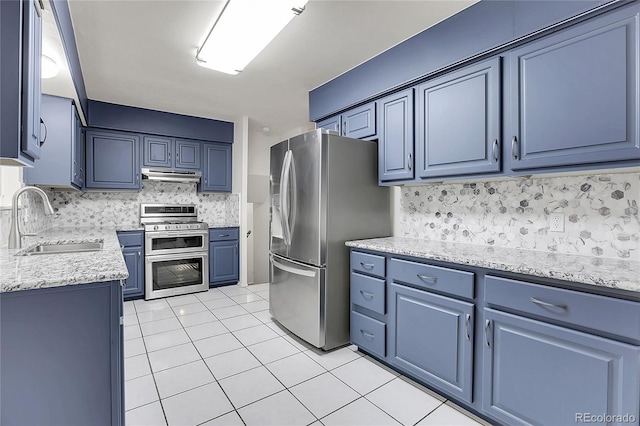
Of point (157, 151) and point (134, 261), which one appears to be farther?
point (157, 151)

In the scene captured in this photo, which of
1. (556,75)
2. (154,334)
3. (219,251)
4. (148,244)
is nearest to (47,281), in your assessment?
(154,334)

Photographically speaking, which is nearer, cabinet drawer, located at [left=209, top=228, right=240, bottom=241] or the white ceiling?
the white ceiling

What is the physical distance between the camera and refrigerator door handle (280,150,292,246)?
2.73 meters

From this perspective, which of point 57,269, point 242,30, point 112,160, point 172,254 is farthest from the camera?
point 172,254

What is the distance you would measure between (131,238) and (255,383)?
8.94 ft

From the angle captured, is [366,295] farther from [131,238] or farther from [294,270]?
[131,238]

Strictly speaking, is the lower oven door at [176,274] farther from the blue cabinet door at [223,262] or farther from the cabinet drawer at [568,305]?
the cabinet drawer at [568,305]

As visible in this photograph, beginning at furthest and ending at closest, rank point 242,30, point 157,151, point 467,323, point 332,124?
1. point 157,151
2. point 332,124
3. point 242,30
4. point 467,323

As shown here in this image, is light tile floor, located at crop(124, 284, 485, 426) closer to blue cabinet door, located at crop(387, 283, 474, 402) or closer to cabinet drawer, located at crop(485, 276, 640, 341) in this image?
blue cabinet door, located at crop(387, 283, 474, 402)

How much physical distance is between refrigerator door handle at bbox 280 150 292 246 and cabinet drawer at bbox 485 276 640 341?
1.64m

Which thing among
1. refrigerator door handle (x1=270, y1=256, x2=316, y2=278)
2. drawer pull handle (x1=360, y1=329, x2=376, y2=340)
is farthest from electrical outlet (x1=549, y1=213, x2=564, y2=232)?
refrigerator door handle (x1=270, y1=256, x2=316, y2=278)

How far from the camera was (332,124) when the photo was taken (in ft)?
10.4

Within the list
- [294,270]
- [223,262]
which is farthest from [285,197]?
[223,262]

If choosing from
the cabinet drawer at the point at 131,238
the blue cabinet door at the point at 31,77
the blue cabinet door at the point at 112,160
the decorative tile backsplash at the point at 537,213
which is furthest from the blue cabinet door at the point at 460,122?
the blue cabinet door at the point at 112,160
